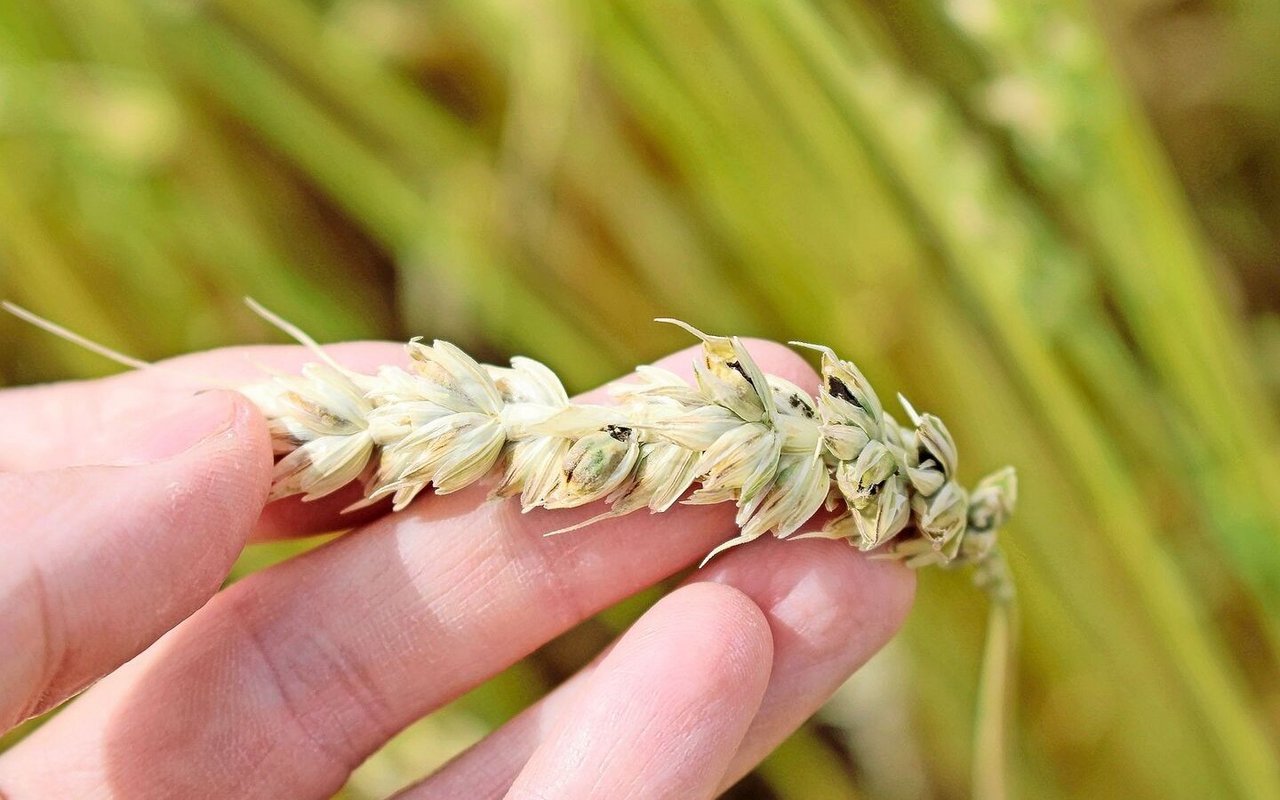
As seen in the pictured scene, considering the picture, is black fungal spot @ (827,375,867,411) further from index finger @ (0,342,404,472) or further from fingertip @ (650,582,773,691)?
index finger @ (0,342,404,472)

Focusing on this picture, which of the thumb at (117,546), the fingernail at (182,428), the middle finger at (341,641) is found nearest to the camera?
the thumb at (117,546)

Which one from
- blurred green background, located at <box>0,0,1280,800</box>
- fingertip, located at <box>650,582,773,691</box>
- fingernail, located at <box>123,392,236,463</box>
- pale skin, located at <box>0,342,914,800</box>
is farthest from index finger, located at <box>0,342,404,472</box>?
fingertip, located at <box>650,582,773,691</box>

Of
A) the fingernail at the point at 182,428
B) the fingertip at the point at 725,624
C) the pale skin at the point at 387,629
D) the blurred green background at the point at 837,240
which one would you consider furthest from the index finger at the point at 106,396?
the fingertip at the point at 725,624

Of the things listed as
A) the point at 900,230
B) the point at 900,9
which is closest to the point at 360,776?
the point at 900,230

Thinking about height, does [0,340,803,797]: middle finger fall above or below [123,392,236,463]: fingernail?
below

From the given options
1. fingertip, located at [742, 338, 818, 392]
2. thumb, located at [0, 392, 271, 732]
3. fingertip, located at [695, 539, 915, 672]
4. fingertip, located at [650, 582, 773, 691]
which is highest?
thumb, located at [0, 392, 271, 732]

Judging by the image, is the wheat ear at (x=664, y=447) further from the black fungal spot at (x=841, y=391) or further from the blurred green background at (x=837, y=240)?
the blurred green background at (x=837, y=240)
